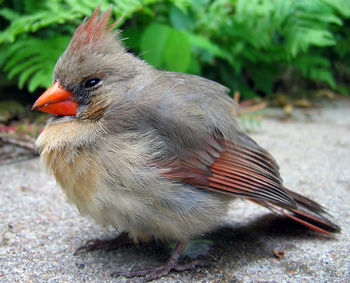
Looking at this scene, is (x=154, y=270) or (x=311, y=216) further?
(x=311, y=216)

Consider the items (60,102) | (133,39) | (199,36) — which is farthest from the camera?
(199,36)

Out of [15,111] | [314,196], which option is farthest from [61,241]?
[15,111]

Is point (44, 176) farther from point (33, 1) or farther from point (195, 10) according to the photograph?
point (195, 10)

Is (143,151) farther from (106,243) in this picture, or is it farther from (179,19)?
(179,19)

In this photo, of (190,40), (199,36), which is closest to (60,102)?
(190,40)

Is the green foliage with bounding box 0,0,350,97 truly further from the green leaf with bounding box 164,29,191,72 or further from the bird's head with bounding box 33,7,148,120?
the bird's head with bounding box 33,7,148,120

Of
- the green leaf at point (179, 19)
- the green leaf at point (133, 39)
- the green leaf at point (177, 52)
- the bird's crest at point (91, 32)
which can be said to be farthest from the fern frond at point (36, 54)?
the bird's crest at point (91, 32)
